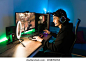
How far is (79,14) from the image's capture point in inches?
144

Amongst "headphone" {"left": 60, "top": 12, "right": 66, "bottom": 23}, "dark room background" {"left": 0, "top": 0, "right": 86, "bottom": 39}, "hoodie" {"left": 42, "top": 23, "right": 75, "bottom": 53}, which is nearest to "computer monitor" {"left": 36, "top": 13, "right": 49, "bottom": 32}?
"dark room background" {"left": 0, "top": 0, "right": 86, "bottom": 39}

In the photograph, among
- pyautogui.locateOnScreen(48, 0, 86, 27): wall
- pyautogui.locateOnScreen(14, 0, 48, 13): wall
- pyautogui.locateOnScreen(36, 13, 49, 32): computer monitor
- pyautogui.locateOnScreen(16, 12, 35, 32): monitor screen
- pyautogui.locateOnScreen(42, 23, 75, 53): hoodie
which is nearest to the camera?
pyautogui.locateOnScreen(42, 23, 75, 53): hoodie

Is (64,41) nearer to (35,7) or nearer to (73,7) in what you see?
(35,7)

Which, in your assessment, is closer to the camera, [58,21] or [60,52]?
[60,52]

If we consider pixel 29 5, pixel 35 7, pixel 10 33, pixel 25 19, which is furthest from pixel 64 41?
pixel 35 7

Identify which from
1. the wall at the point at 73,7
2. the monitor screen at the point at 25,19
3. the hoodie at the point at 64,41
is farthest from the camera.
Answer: the wall at the point at 73,7

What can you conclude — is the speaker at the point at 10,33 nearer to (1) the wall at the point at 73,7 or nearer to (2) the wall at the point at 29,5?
(2) the wall at the point at 29,5

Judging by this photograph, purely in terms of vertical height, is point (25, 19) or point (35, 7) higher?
point (35, 7)

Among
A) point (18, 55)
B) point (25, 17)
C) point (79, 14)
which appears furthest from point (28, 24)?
point (79, 14)

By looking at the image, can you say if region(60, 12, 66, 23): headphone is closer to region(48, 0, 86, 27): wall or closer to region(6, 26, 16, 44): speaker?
region(6, 26, 16, 44): speaker

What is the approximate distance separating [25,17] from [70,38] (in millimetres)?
1256

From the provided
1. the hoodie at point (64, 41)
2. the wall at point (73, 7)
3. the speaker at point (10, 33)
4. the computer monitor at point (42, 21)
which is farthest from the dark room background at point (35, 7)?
the hoodie at point (64, 41)

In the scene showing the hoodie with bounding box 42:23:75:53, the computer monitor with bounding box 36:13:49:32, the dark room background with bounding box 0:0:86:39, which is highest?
the dark room background with bounding box 0:0:86:39

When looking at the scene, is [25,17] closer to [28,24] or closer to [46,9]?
[28,24]
